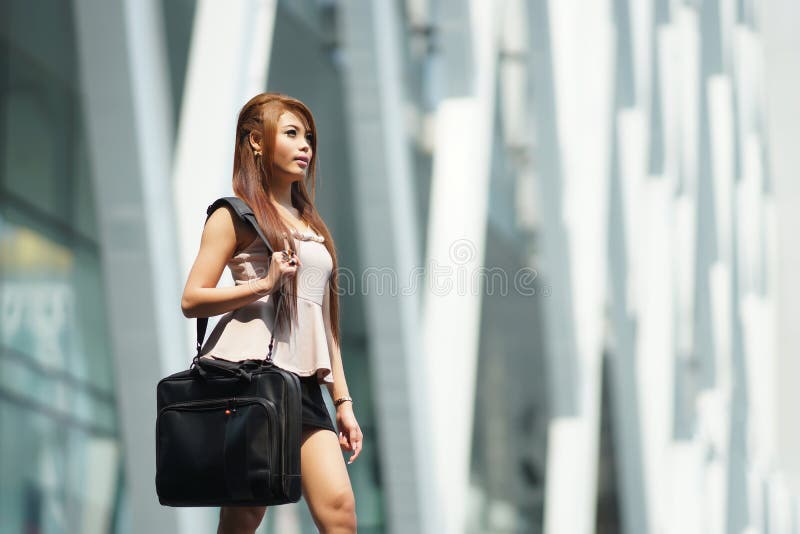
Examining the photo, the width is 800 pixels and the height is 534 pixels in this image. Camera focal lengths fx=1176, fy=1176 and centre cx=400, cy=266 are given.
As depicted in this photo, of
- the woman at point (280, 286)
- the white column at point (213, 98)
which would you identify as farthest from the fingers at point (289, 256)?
the white column at point (213, 98)

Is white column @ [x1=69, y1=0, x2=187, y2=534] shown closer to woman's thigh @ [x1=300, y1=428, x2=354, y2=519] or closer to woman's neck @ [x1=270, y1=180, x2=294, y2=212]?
woman's neck @ [x1=270, y1=180, x2=294, y2=212]

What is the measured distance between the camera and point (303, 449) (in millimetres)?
2670

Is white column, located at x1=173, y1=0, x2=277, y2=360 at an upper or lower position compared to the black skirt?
upper

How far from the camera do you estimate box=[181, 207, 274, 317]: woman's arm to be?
2559mm

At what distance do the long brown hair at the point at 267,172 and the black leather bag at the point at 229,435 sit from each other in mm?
222

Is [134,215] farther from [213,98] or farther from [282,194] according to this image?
[282,194]

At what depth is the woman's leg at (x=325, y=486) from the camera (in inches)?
104

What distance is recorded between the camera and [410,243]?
24.9ft

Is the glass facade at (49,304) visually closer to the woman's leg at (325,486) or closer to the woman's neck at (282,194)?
the woman's neck at (282,194)

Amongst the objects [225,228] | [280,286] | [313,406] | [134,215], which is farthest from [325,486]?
[134,215]

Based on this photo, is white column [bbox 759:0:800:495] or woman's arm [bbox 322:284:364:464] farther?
white column [bbox 759:0:800:495]

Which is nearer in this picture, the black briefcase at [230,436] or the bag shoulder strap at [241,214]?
the black briefcase at [230,436]

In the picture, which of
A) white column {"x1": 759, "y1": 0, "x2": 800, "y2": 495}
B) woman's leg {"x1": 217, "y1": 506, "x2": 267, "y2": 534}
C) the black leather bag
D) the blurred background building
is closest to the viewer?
the black leather bag

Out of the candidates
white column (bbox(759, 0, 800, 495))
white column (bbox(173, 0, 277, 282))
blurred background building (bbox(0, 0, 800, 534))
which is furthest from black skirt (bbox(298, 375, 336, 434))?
white column (bbox(759, 0, 800, 495))
